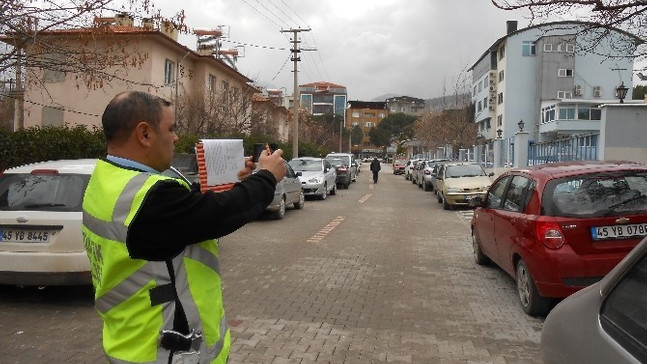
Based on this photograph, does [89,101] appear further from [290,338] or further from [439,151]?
[439,151]

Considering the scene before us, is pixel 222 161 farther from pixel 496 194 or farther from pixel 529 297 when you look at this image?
pixel 496 194

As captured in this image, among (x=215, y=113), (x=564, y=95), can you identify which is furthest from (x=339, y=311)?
(x=564, y=95)

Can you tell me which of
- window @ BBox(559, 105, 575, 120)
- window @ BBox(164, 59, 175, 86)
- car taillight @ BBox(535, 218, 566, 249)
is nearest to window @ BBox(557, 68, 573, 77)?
window @ BBox(559, 105, 575, 120)

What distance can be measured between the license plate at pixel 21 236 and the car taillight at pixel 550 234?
516 cm

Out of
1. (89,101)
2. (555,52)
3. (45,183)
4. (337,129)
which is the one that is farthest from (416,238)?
(337,129)

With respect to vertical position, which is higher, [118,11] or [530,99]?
[530,99]

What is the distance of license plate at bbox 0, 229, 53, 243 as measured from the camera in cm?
604

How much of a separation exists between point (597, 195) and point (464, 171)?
47.4ft

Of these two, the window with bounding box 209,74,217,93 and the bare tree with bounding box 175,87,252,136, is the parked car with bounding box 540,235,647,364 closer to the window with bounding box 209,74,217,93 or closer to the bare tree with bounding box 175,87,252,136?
the bare tree with bounding box 175,87,252,136

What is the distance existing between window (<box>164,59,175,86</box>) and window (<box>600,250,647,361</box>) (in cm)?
2892

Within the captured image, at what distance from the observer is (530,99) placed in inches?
2181

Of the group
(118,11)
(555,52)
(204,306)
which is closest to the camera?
(204,306)

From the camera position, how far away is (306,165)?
23.6 meters

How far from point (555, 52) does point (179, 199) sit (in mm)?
55896
